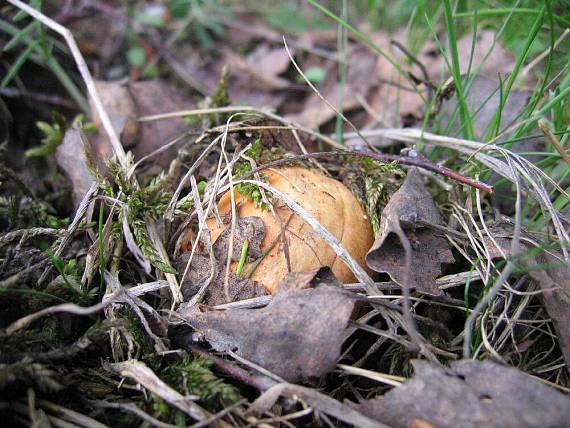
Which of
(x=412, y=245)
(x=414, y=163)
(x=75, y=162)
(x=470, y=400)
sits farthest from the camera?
(x=75, y=162)

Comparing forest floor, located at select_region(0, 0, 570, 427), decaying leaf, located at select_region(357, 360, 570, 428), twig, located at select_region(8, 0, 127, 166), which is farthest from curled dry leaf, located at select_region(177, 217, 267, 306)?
twig, located at select_region(8, 0, 127, 166)

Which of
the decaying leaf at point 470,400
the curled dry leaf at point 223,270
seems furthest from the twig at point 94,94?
the decaying leaf at point 470,400

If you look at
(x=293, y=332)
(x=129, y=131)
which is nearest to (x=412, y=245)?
(x=293, y=332)

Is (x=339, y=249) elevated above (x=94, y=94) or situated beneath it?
situated beneath

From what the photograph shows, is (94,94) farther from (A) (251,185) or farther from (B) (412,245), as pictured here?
(B) (412,245)

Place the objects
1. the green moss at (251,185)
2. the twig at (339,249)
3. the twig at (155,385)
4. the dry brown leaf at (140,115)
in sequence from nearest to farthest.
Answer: the twig at (155,385) → the twig at (339,249) → the green moss at (251,185) → the dry brown leaf at (140,115)

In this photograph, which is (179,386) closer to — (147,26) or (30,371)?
(30,371)

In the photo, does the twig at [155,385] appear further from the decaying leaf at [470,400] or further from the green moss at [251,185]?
the green moss at [251,185]
